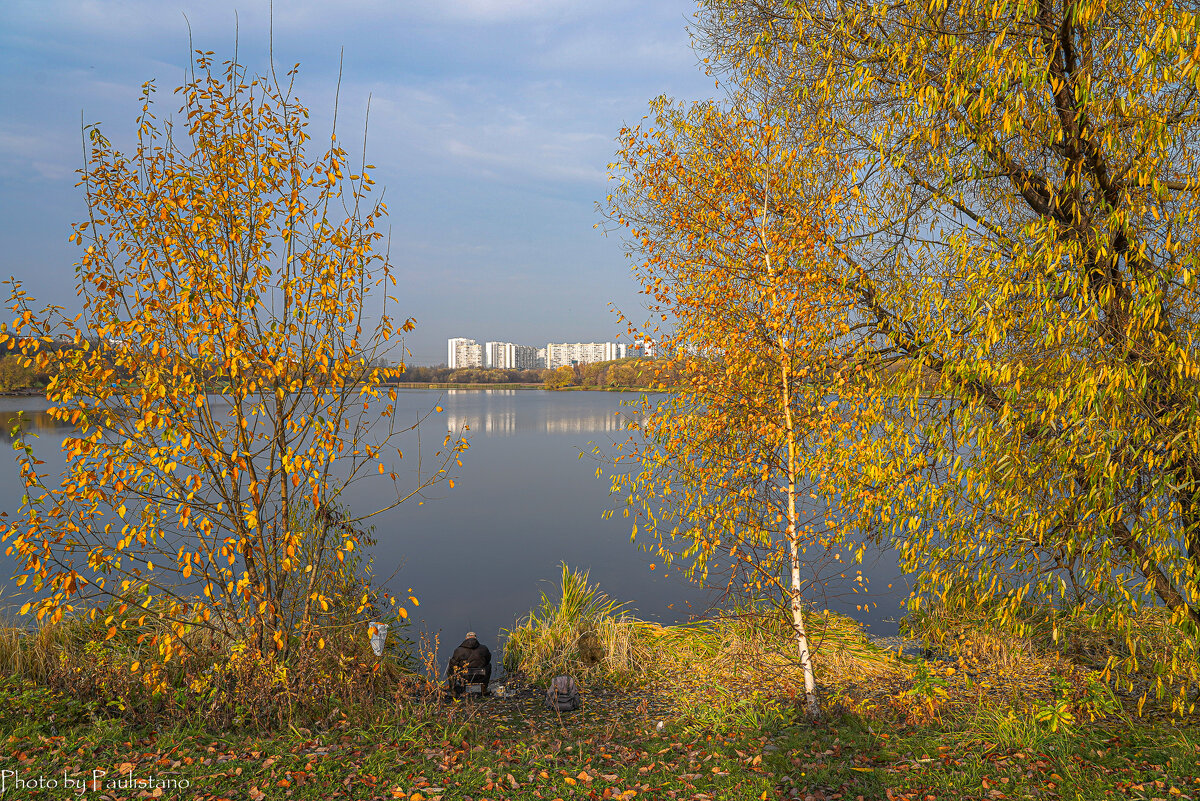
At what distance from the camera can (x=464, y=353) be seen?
102 m

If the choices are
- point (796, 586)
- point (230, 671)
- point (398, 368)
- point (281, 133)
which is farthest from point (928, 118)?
point (230, 671)

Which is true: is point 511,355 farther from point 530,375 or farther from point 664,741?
point 664,741

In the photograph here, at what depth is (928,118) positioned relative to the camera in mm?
4848

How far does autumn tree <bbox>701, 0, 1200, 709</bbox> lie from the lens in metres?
4.04

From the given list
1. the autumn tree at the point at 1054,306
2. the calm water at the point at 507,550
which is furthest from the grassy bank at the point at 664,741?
the calm water at the point at 507,550

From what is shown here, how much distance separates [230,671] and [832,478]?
16.1 ft

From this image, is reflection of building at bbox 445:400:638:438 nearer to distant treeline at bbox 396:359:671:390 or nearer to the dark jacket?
distant treeline at bbox 396:359:671:390

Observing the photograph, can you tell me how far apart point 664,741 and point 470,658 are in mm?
2222

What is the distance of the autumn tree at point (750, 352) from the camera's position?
5.59 metres

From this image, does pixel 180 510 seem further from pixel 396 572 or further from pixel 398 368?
pixel 396 572

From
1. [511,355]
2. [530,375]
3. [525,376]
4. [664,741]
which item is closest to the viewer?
[664,741]

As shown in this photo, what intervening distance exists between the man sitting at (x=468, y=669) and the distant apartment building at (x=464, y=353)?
309ft

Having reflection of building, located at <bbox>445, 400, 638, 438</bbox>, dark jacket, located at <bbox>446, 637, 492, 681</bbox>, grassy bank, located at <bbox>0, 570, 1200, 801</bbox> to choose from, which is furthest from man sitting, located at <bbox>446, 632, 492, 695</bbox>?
reflection of building, located at <bbox>445, 400, 638, 438</bbox>

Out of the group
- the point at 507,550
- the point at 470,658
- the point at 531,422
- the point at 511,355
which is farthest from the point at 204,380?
the point at 511,355
